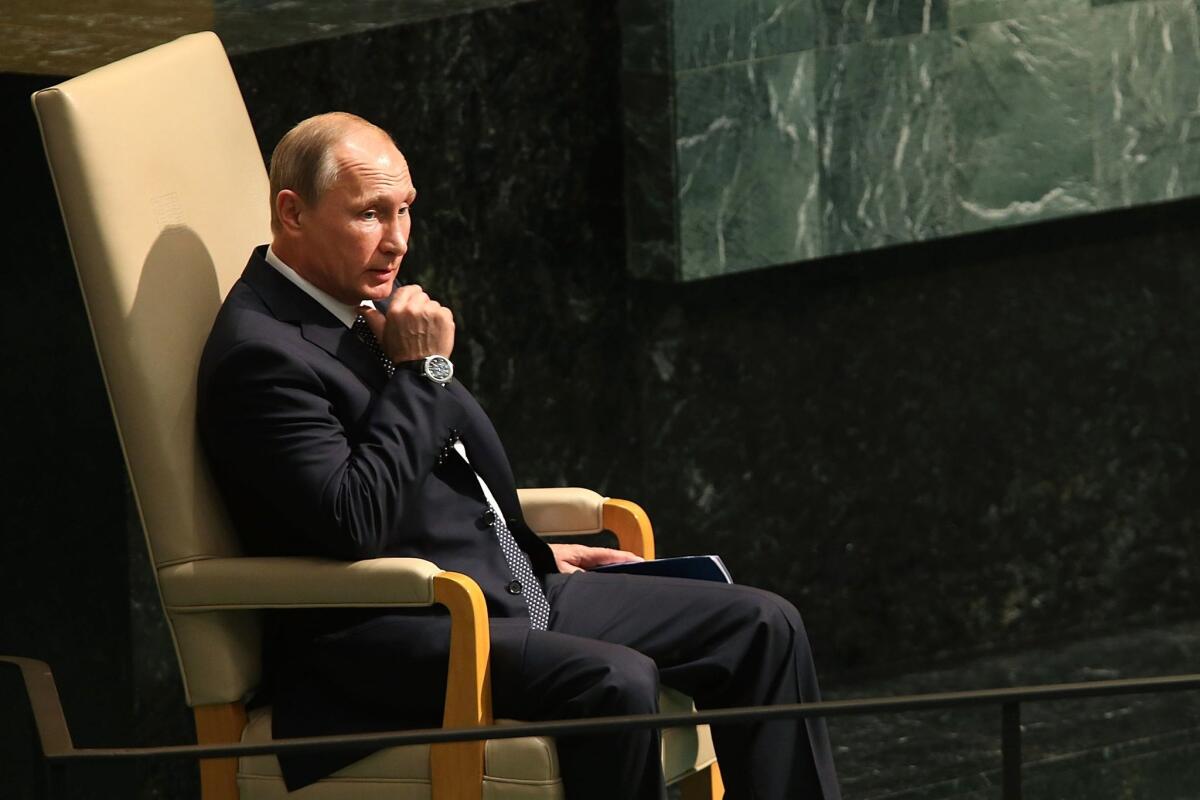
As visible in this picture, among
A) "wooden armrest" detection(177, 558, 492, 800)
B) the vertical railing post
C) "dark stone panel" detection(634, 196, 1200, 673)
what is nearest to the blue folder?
"wooden armrest" detection(177, 558, 492, 800)

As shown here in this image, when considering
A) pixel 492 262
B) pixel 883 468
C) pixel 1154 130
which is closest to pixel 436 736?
pixel 492 262

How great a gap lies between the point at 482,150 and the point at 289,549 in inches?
62.1

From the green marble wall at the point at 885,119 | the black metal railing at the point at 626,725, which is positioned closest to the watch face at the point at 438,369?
the black metal railing at the point at 626,725

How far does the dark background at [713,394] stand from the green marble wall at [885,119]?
0.18 metres

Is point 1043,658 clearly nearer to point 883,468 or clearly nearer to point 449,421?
point 883,468

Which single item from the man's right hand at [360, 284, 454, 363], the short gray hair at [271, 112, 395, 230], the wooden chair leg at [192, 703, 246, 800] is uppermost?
the short gray hair at [271, 112, 395, 230]

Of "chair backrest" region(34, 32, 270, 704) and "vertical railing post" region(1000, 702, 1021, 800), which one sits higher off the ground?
"chair backrest" region(34, 32, 270, 704)

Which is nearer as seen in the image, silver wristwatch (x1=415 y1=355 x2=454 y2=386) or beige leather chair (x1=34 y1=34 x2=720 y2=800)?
beige leather chair (x1=34 y1=34 x2=720 y2=800)

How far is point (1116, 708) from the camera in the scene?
518 cm

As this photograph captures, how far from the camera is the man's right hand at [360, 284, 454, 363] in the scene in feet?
10.9

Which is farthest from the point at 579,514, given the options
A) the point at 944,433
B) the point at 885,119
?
the point at 944,433

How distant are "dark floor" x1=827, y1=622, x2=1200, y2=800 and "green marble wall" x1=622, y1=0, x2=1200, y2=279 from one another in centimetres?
110

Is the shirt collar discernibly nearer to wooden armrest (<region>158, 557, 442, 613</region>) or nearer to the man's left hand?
wooden armrest (<region>158, 557, 442, 613</region>)

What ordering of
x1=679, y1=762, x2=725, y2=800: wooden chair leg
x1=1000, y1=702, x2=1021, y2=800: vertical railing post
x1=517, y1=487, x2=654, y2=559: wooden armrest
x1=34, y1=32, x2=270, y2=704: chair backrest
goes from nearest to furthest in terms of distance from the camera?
1. x1=1000, y1=702, x2=1021, y2=800: vertical railing post
2. x1=34, y1=32, x2=270, y2=704: chair backrest
3. x1=679, y1=762, x2=725, y2=800: wooden chair leg
4. x1=517, y1=487, x2=654, y2=559: wooden armrest
